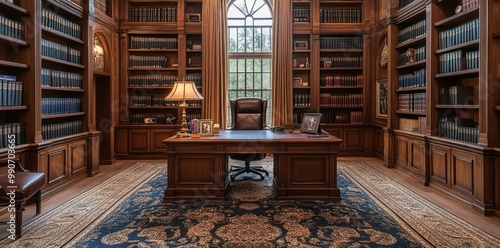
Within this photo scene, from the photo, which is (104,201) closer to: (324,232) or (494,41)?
(324,232)

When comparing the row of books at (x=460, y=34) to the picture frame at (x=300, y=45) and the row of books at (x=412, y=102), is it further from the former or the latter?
the picture frame at (x=300, y=45)

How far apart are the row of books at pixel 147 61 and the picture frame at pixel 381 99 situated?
4.61 metres

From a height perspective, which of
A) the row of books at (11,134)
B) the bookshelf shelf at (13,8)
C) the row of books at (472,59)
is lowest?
the row of books at (11,134)

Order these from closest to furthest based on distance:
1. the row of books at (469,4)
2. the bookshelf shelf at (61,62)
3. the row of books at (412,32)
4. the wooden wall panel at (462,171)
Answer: the wooden wall panel at (462,171)
the row of books at (469,4)
the bookshelf shelf at (61,62)
the row of books at (412,32)

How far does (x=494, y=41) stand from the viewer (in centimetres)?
337

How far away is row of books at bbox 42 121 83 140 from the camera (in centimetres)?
423

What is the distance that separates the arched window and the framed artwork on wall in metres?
2.35

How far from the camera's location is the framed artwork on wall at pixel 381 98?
21.1 ft

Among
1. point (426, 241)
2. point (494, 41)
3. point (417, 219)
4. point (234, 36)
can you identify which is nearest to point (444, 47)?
point (494, 41)

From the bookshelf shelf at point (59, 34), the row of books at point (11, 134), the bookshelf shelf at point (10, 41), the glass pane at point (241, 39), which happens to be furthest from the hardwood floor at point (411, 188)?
the glass pane at point (241, 39)

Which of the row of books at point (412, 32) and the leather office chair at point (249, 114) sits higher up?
the row of books at point (412, 32)

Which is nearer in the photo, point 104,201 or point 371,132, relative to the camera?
point 104,201

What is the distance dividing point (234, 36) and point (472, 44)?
475 cm

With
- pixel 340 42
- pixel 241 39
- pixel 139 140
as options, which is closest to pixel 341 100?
pixel 340 42
